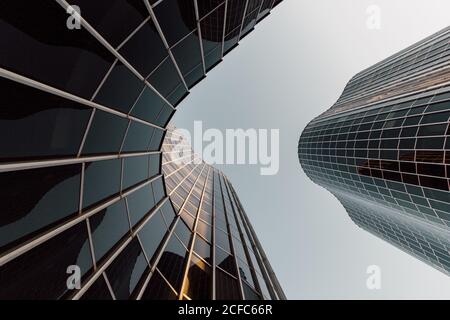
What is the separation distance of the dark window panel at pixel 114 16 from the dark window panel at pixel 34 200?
3.39 metres

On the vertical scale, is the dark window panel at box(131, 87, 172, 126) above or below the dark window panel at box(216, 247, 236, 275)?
above

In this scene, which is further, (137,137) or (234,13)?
(234,13)

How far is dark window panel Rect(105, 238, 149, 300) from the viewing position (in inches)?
275

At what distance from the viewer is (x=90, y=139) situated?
21.3ft

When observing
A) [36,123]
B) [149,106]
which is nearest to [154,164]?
[149,106]

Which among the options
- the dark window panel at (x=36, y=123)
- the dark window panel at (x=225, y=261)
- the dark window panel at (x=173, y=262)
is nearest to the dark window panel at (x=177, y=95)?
the dark window panel at (x=36, y=123)

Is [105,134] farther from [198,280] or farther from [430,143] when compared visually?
[430,143]

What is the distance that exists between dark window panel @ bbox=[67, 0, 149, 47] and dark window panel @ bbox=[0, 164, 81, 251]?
11.1 feet

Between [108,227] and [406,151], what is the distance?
3262cm

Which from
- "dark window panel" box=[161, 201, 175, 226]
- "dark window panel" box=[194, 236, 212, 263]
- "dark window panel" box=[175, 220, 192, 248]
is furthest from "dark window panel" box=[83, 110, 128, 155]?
"dark window panel" box=[194, 236, 212, 263]

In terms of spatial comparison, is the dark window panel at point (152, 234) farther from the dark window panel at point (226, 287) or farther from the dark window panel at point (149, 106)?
the dark window panel at point (149, 106)

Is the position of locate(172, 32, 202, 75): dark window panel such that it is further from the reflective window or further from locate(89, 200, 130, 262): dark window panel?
the reflective window

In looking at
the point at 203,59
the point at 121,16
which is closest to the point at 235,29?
the point at 203,59
